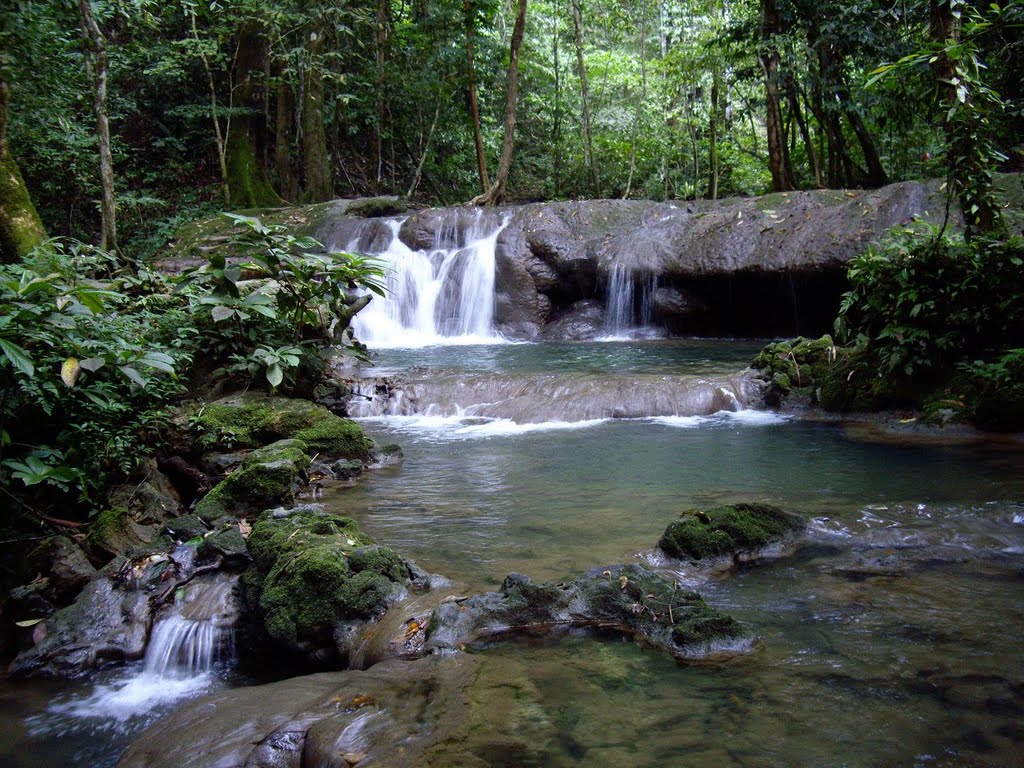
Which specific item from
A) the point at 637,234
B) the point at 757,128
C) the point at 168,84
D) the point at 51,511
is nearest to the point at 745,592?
the point at 51,511

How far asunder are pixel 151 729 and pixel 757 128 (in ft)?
82.5

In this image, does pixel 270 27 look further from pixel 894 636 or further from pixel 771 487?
pixel 894 636

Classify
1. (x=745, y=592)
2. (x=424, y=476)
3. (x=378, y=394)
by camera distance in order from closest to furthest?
(x=745, y=592)
(x=424, y=476)
(x=378, y=394)

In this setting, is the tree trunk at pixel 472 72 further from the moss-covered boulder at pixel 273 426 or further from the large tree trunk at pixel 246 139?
the moss-covered boulder at pixel 273 426

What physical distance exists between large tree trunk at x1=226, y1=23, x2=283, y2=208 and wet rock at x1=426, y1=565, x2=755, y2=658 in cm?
1611

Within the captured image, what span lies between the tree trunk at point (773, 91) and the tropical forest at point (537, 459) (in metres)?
0.10

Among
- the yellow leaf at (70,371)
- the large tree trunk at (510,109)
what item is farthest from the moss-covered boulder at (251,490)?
the large tree trunk at (510,109)

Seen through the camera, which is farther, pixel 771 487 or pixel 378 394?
pixel 378 394

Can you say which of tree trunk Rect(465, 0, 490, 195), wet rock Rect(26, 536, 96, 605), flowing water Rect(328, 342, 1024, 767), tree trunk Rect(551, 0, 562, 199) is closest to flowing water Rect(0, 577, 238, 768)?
wet rock Rect(26, 536, 96, 605)

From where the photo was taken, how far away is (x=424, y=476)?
5926mm

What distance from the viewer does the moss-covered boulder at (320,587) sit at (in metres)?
3.26

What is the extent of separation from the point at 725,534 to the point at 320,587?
80.3 inches

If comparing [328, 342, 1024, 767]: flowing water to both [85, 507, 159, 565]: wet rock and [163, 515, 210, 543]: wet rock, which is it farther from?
[85, 507, 159, 565]: wet rock

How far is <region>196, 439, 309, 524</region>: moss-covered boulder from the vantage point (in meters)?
4.65
